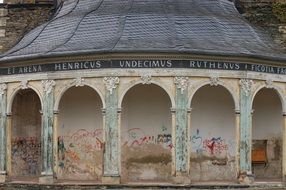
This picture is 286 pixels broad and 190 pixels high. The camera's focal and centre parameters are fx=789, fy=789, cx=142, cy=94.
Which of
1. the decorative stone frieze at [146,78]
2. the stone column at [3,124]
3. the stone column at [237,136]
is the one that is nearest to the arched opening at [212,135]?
the stone column at [237,136]

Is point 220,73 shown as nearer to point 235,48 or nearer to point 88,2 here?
point 235,48

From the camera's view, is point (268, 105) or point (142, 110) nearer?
point (142, 110)

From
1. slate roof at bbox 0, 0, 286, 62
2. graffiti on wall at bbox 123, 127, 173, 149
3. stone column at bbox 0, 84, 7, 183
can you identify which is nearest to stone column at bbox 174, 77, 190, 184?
slate roof at bbox 0, 0, 286, 62

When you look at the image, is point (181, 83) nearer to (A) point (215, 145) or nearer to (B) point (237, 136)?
(B) point (237, 136)

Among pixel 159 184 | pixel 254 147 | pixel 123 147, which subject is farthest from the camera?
pixel 254 147

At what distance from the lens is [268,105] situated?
104 feet

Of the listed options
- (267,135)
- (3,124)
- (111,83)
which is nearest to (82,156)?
(3,124)

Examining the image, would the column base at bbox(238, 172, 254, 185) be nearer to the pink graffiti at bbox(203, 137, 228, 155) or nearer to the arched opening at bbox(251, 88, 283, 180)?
the pink graffiti at bbox(203, 137, 228, 155)

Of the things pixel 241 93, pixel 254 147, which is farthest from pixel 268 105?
pixel 241 93

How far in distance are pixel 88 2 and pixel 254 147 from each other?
28.6ft

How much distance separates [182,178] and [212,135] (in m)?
3.32

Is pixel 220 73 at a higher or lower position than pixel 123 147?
higher

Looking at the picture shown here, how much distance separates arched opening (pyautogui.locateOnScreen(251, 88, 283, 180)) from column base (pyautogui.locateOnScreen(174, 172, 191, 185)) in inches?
190

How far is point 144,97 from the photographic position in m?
29.6
